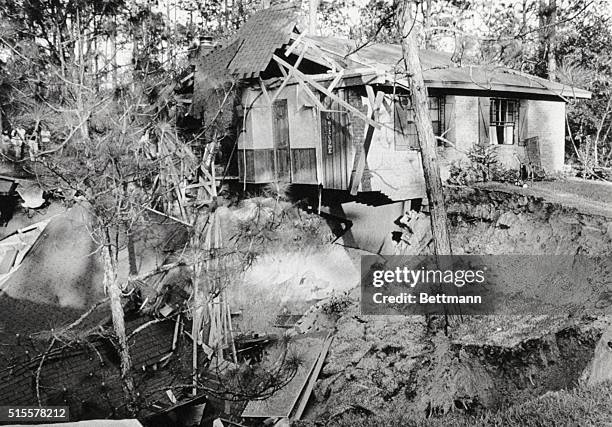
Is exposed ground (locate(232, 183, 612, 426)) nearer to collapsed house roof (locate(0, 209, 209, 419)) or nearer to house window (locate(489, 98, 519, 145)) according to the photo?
collapsed house roof (locate(0, 209, 209, 419))

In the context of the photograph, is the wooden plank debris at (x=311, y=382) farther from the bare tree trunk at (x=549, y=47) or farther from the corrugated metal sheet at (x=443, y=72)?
the bare tree trunk at (x=549, y=47)

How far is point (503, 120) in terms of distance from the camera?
18312 millimetres

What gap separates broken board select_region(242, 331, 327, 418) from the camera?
9320 mm

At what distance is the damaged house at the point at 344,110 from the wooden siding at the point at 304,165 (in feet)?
0.08

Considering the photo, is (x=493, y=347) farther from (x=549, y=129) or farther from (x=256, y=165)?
(x=549, y=129)

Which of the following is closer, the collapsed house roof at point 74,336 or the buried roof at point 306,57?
the collapsed house roof at point 74,336

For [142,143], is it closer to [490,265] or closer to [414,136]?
[414,136]

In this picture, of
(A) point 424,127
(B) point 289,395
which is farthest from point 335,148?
(B) point 289,395

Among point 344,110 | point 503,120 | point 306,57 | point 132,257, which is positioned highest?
point 306,57

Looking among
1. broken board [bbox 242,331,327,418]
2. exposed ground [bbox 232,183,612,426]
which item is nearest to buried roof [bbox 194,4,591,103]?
exposed ground [bbox 232,183,612,426]

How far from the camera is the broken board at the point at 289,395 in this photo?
932 cm

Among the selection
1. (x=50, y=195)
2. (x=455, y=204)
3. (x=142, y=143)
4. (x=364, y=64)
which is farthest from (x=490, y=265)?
(x=50, y=195)

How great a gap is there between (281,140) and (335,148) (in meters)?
2.07

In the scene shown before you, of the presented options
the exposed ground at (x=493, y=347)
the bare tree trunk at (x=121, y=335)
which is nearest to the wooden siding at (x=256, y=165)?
the exposed ground at (x=493, y=347)
